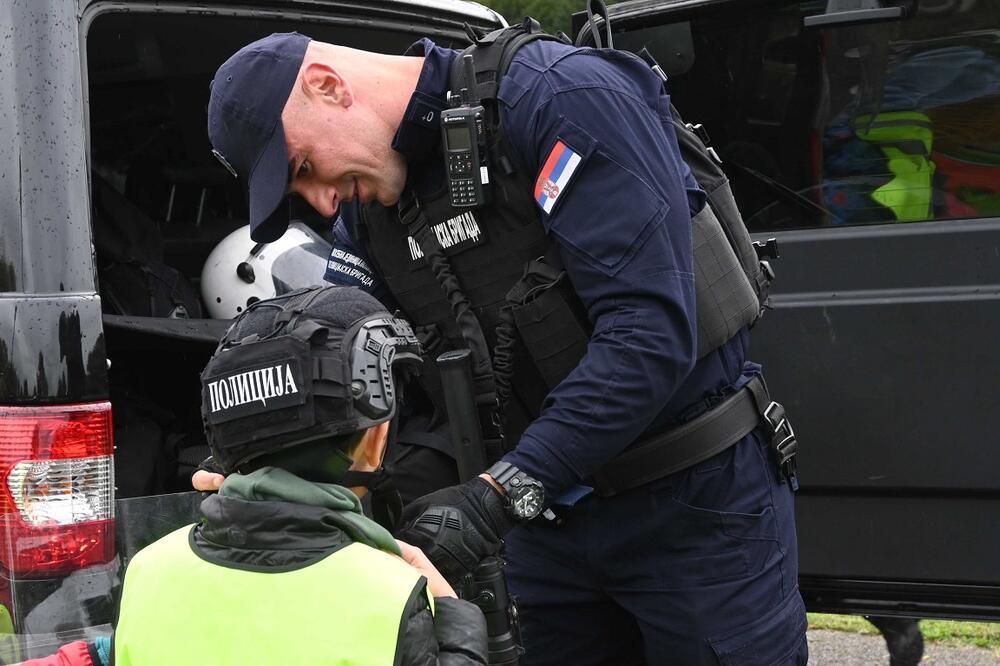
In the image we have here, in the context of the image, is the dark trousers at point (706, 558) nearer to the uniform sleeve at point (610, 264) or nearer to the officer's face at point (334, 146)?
the uniform sleeve at point (610, 264)

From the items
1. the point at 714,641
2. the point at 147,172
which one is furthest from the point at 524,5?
the point at 714,641

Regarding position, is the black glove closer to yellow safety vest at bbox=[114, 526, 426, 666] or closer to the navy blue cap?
yellow safety vest at bbox=[114, 526, 426, 666]

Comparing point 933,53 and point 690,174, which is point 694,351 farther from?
point 933,53

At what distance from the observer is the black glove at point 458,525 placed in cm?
180

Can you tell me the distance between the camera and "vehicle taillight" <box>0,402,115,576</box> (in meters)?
1.98

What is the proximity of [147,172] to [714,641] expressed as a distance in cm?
277

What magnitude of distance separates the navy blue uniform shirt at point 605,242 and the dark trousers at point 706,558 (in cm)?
25

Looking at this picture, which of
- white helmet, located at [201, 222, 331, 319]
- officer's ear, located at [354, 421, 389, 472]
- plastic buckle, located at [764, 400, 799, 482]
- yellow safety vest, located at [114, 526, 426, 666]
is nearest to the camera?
yellow safety vest, located at [114, 526, 426, 666]

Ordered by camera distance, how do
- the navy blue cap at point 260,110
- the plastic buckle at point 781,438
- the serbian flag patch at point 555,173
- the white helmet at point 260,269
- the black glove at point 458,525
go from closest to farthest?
the black glove at point 458,525, the serbian flag patch at point 555,173, the navy blue cap at point 260,110, the plastic buckle at point 781,438, the white helmet at point 260,269

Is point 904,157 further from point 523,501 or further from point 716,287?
point 523,501

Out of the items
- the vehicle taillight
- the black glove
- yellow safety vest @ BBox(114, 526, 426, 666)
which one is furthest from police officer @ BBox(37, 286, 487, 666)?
the vehicle taillight

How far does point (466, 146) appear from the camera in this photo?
2053 millimetres

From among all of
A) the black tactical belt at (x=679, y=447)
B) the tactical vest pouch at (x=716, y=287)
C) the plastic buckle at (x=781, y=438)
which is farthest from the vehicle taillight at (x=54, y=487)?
the plastic buckle at (x=781, y=438)

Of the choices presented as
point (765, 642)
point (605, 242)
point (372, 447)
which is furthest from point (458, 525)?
point (765, 642)
